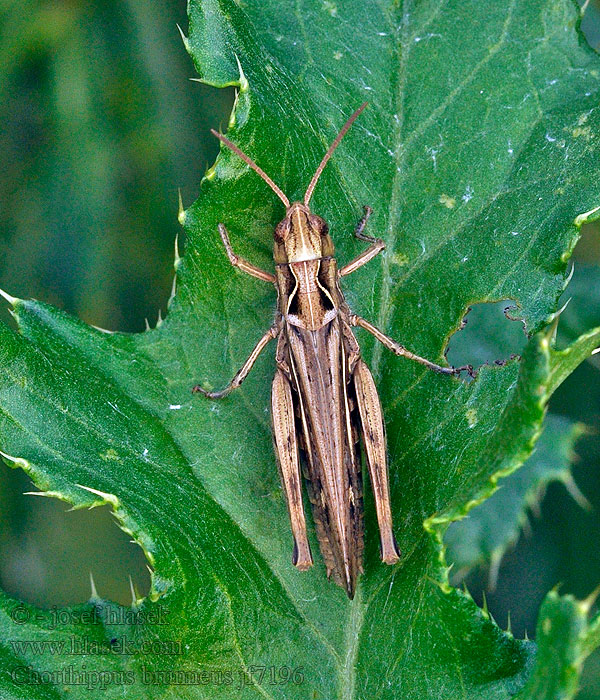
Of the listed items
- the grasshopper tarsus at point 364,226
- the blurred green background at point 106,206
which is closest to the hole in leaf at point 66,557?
the blurred green background at point 106,206

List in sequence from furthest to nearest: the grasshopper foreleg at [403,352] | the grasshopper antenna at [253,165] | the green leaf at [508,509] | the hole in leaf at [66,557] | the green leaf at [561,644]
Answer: the hole in leaf at [66,557]
the green leaf at [508,509]
the grasshopper foreleg at [403,352]
the grasshopper antenna at [253,165]
the green leaf at [561,644]

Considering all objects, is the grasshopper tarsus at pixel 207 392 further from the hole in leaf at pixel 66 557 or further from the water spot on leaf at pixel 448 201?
the hole in leaf at pixel 66 557

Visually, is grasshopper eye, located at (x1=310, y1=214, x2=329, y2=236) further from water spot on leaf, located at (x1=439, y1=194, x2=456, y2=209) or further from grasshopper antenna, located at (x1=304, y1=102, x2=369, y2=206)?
water spot on leaf, located at (x1=439, y1=194, x2=456, y2=209)

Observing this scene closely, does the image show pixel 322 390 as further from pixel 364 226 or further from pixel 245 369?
pixel 364 226

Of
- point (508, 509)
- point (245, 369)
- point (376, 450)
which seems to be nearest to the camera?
point (376, 450)

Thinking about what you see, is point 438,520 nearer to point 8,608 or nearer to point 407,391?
point 407,391

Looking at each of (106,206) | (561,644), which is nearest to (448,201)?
(561,644)
